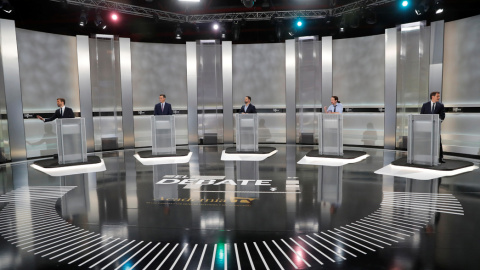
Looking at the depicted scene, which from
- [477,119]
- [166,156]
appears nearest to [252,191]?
[166,156]

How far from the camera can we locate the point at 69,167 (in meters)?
7.23

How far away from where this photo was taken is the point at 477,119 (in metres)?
8.20

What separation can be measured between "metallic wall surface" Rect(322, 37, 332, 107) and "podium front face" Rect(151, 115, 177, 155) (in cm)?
508

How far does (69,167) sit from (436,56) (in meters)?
9.27

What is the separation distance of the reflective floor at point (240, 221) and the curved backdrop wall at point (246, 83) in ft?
10.1

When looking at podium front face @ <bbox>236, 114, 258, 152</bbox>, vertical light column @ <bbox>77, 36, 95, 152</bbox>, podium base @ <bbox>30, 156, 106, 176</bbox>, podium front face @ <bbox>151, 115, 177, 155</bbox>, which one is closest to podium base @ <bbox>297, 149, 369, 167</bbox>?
podium front face @ <bbox>236, 114, 258, 152</bbox>

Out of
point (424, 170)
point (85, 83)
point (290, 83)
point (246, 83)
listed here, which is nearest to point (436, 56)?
point (424, 170)

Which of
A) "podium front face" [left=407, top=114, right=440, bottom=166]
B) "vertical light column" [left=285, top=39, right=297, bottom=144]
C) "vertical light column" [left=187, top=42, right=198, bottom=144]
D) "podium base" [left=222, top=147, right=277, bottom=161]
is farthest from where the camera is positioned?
"vertical light column" [left=187, top=42, right=198, bottom=144]

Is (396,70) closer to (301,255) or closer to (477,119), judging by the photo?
(477,119)

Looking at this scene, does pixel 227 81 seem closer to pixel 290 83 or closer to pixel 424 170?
pixel 290 83

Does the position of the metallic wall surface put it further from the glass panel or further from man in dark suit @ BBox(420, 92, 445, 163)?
the glass panel

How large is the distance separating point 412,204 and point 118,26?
9498 millimetres

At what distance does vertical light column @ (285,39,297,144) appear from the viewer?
1127 centimetres

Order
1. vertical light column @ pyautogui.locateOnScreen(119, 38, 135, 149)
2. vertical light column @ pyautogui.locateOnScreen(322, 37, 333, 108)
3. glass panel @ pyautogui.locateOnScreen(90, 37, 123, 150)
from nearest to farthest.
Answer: glass panel @ pyautogui.locateOnScreen(90, 37, 123, 150) → vertical light column @ pyautogui.locateOnScreen(119, 38, 135, 149) → vertical light column @ pyautogui.locateOnScreen(322, 37, 333, 108)
